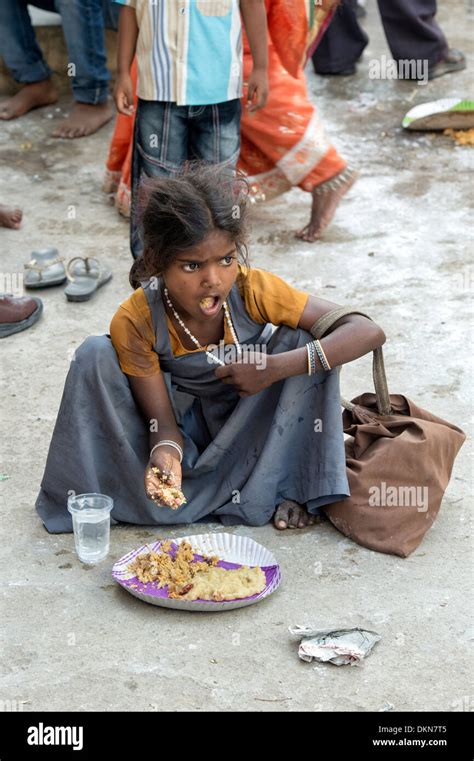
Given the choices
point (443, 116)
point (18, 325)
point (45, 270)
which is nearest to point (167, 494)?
point (18, 325)

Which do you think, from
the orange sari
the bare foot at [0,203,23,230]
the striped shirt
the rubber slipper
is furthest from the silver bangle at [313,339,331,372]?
the rubber slipper

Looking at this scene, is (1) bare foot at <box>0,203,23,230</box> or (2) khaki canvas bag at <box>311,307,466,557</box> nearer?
(2) khaki canvas bag at <box>311,307,466,557</box>

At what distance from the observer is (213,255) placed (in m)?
2.80

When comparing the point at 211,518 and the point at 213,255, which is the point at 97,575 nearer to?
the point at 211,518

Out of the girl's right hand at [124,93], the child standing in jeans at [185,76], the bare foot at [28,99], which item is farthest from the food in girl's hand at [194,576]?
the bare foot at [28,99]

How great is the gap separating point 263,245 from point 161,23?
49.7 inches

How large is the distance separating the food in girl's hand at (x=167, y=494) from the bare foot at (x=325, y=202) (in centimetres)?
251

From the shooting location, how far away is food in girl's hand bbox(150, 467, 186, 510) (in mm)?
2832

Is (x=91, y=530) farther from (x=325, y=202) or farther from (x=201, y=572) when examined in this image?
(x=325, y=202)

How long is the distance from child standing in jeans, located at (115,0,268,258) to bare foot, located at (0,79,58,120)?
2.36 meters

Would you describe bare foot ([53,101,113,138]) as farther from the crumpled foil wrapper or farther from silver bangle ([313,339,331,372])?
the crumpled foil wrapper

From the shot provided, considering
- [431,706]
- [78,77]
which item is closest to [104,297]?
[78,77]

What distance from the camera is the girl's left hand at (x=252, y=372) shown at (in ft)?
9.43

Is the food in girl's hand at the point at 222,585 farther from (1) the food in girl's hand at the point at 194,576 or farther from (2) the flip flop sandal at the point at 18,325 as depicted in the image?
(2) the flip flop sandal at the point at 18,325
